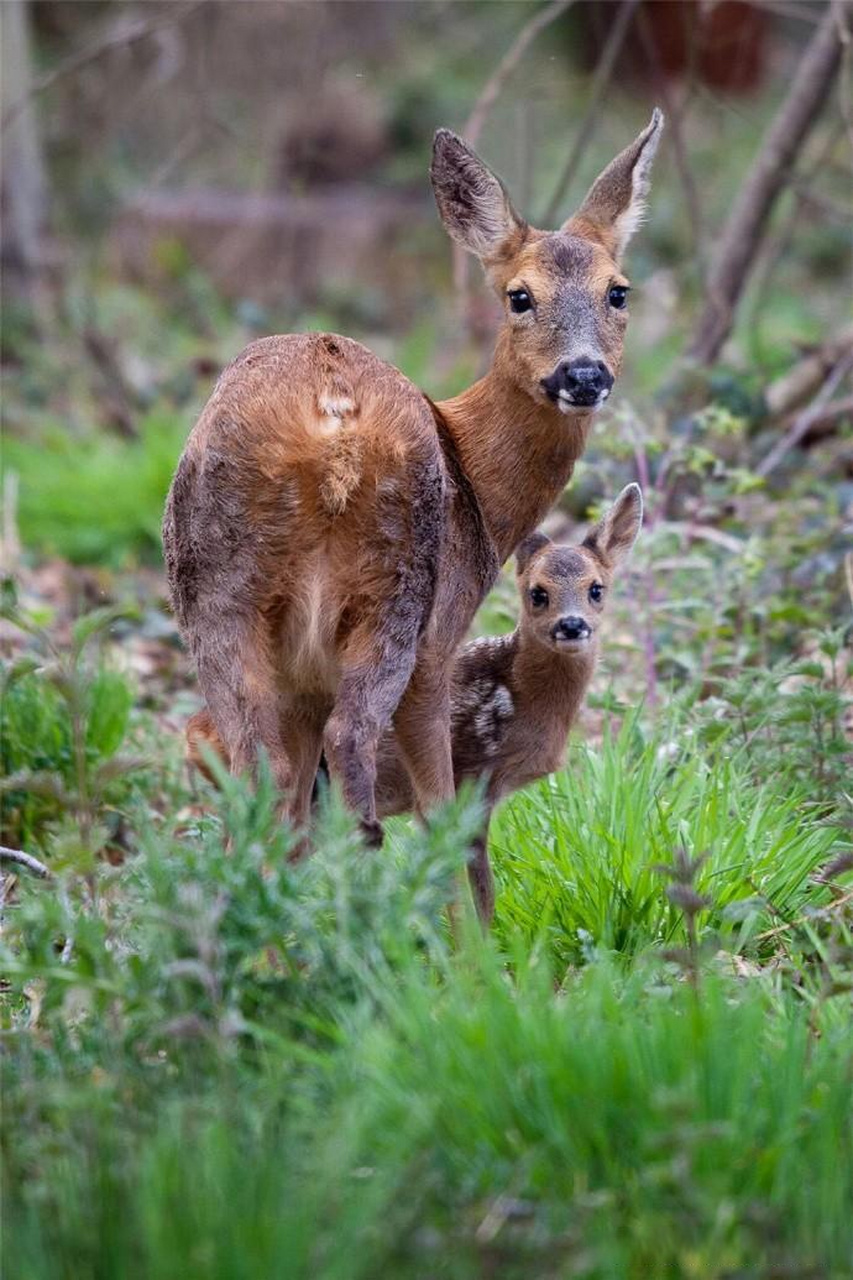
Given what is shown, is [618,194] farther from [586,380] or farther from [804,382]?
[804,382]

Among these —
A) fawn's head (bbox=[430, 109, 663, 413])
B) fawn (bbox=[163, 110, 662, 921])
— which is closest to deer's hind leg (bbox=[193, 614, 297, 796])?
fawn (bbox=[163, 110, 662, 921])

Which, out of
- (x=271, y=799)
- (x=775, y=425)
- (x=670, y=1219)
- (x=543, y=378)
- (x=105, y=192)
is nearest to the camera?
(x=670, y=1219)

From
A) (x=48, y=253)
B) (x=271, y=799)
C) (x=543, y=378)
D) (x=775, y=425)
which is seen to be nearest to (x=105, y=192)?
(x=48, y=253)

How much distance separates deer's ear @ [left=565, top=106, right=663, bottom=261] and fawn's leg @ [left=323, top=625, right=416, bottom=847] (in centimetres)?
157

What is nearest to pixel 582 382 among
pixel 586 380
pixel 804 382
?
pixel 586 380

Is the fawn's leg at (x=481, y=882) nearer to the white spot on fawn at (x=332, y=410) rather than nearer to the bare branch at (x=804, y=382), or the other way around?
the white spot on fawn at (x=332, y=410)

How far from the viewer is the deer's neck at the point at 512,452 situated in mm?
4934

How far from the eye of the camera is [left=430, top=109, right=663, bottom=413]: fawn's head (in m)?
4.73

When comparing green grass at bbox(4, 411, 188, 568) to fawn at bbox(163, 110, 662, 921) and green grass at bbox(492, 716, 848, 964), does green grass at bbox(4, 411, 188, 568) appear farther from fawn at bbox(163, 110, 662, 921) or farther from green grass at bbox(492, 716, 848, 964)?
fawn at bbox(163, 110, 662, 921)

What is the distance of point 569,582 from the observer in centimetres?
519

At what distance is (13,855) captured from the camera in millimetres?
4438

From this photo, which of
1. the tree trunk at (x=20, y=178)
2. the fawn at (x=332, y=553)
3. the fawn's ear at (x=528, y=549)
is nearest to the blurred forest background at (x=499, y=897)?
the fawn at (x=332, y=553)

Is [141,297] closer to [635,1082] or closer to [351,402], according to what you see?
[351,402]

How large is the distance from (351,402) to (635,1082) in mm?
1735
